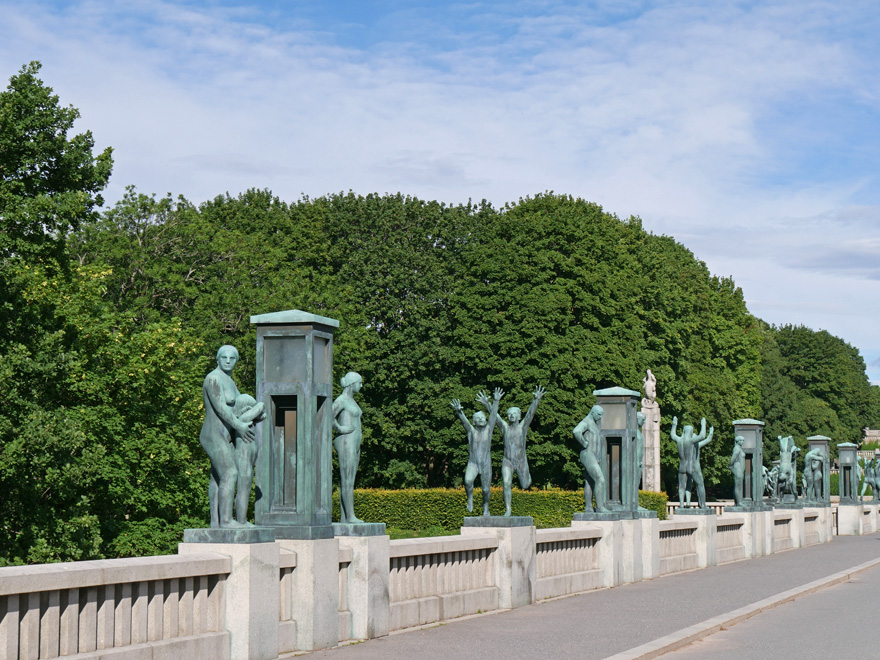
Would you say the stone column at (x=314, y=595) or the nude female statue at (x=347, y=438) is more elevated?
the nude female statue at (x=347, y=438)

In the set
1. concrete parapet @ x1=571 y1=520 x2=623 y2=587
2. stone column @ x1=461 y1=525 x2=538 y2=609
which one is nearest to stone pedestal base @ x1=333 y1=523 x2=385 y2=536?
stone column @ x1=461 y1=525 x2=538 y2=609

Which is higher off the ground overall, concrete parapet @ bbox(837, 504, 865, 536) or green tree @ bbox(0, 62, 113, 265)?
green tree @ bbox(0, 62, 113, 265)

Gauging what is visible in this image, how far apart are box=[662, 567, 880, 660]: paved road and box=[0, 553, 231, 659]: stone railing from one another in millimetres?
4357

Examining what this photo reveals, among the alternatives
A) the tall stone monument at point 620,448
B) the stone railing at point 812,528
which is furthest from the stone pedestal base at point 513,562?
the stone railing at point 812,528

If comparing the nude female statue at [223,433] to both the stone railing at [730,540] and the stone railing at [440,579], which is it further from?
the stone railing at [730,540]

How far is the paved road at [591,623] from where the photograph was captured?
36.6 feet

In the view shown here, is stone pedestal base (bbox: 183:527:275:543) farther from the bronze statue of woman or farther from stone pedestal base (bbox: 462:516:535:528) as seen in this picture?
stone pedestal base (bbox: 462:516:535:528)

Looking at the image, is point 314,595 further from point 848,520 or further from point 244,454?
point 848,520

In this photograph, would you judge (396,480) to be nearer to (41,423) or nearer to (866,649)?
(41,423)

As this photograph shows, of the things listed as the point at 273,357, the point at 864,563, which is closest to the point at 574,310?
the point at 864,563

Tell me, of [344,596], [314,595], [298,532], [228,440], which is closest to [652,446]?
[344,596]

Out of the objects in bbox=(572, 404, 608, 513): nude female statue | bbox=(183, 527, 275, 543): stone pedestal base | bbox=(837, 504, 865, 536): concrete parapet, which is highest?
bbox=(572, 404, 608, 513): nude female statue

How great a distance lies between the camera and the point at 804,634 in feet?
43.4

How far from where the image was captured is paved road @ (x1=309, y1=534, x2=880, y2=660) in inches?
439
